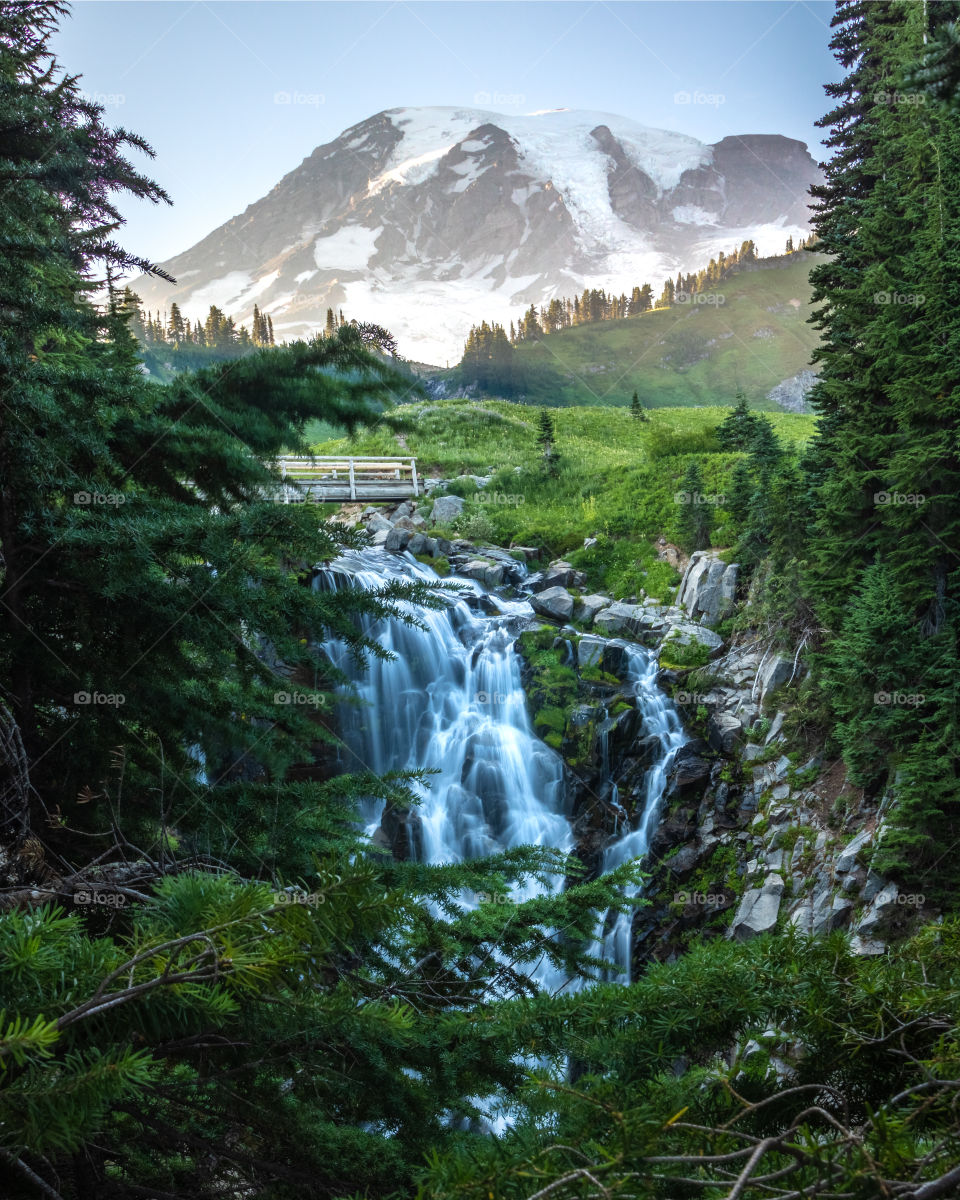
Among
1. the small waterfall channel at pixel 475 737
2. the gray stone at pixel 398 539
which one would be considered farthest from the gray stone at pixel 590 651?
the gray stone at pixel 398 539

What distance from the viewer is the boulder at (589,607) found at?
20234mm

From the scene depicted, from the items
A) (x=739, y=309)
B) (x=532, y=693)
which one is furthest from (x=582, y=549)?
(x=739, y=309)

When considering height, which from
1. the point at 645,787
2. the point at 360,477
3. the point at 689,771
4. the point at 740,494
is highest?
the point at 360,477

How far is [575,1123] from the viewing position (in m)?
1.61

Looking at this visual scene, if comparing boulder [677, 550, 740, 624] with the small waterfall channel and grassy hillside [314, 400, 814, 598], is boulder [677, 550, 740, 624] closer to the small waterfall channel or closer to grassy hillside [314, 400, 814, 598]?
grassy hillside [314, 400, 814, 598]

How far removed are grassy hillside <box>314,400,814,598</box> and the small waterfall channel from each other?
15.0ft

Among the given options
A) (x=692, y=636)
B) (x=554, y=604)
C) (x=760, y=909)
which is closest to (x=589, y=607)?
(x=554, y=604)

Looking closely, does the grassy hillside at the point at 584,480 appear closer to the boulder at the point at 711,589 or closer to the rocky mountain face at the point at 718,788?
the boulder at the point at 711,589

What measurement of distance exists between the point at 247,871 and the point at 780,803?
1181cm

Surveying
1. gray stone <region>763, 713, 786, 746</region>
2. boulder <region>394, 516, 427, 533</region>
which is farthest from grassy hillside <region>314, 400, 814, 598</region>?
gray stone <region>763, 713, 786, 746</region>

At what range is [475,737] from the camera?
58.4 feet

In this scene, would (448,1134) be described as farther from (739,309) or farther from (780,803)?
(739,309)

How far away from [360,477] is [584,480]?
9.50 meters

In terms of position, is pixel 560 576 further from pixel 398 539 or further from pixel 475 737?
pixel 475 737
